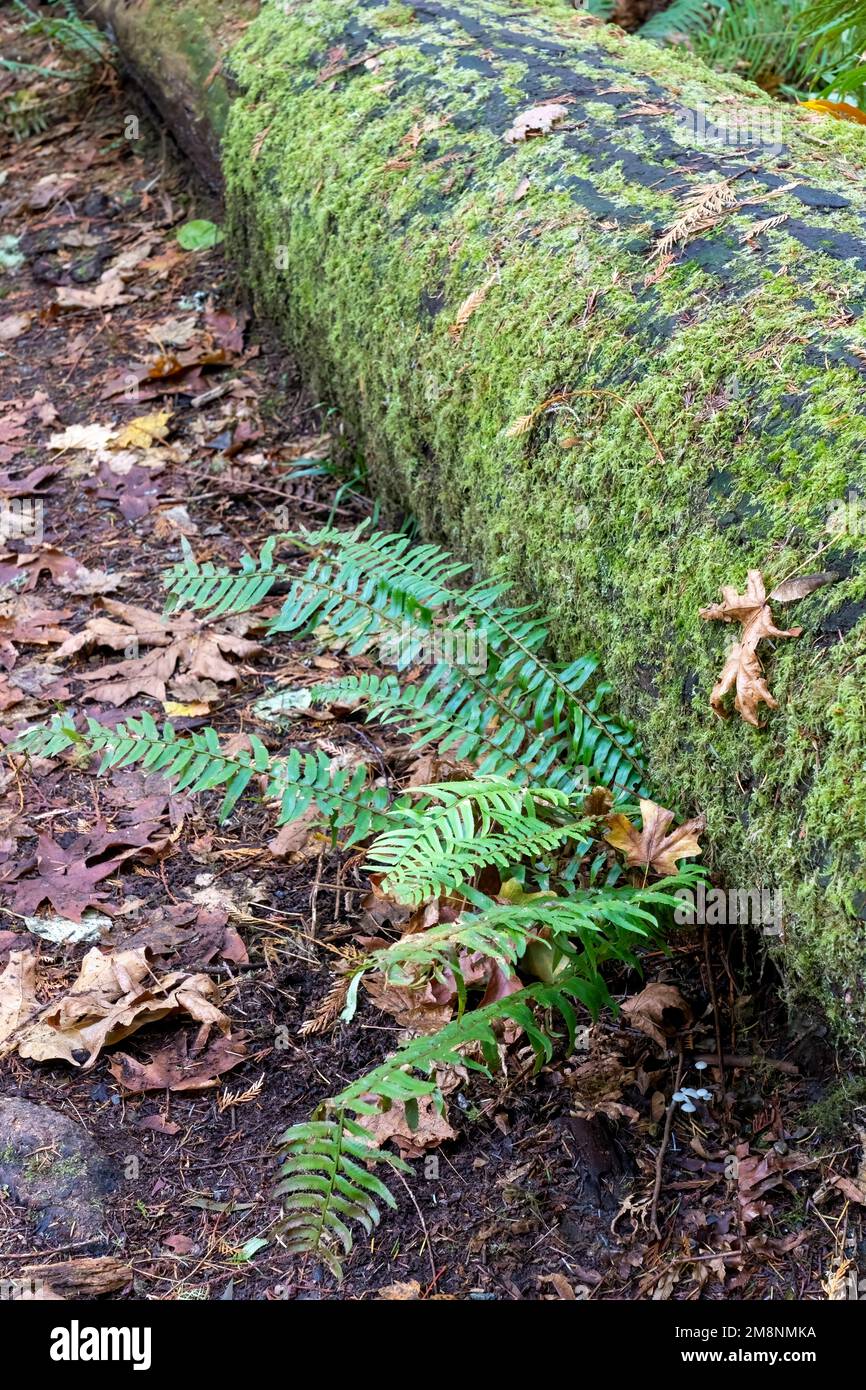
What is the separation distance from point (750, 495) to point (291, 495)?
2437 millimetres

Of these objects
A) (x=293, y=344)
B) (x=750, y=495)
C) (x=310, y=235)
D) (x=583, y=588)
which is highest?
(x=310, y=235)

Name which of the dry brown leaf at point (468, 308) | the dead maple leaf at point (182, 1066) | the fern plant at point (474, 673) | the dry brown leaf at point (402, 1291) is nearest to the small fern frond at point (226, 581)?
the fern plant at point (474, 673)

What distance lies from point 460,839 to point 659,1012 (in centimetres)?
66

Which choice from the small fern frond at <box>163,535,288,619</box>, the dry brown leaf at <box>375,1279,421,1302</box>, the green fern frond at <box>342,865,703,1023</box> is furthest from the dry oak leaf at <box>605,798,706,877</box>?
the small fern frond at <box>163,535,288,619</box>

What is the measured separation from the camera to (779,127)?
10.7 ft

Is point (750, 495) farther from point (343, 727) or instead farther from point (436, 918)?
point (343, 727)

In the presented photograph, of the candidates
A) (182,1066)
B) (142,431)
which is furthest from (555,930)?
(142,431)

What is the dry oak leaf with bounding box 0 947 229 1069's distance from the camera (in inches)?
99.9

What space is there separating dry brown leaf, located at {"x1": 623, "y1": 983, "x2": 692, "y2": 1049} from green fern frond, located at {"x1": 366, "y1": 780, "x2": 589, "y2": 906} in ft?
1.31

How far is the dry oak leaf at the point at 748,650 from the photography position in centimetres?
213

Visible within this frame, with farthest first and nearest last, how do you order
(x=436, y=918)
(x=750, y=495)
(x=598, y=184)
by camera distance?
(x=598, y=184), (x=436, y=918), (x=750, y=495)

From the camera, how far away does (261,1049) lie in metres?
2.58
